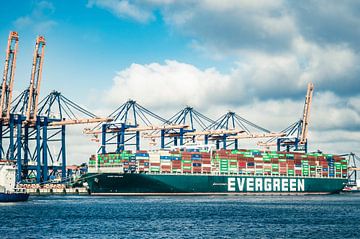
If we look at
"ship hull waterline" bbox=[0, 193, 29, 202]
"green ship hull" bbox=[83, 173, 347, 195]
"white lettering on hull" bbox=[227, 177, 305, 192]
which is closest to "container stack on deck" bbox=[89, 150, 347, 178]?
"green ship hull" bbox=[83, 173, 347, 195]

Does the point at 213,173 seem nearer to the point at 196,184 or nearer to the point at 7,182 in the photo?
the point at 196,184

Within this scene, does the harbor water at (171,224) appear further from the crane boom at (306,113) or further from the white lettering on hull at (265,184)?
the crane boom at (306,113)

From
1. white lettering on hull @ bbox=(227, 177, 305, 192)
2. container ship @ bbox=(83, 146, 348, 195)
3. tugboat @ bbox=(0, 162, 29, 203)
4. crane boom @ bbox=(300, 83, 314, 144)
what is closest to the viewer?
tugboat @ bbox=(0, 162, 29, 203)

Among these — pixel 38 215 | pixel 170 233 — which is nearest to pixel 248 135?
pixel 38 215

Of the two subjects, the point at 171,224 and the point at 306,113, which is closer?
the point at 171,224

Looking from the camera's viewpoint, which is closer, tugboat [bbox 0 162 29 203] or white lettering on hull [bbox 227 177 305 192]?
tugboat [bbox 0 162 29 203]

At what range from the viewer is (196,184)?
121 m

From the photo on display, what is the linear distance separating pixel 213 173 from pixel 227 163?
4372 millimetres

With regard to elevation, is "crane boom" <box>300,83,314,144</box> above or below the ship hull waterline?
above

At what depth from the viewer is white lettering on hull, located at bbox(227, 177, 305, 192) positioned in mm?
128375

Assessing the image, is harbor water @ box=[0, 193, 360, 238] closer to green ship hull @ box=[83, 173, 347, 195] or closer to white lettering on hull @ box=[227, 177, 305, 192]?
green ship hull @ box=[83, 173, 347, 195]

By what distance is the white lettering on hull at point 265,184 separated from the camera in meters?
128

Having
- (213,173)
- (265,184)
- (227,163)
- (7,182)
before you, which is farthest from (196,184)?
(7,182)

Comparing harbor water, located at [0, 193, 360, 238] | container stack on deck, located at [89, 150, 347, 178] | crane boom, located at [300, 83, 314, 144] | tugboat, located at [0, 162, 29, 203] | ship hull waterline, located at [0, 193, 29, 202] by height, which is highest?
crane boom, located at [300, 83, 314, 144]
